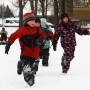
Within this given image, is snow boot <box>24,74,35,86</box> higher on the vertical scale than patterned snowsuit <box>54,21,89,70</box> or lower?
lower

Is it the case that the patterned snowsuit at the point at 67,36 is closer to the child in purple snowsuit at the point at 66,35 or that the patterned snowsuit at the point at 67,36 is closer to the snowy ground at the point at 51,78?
the child in purple snowsuit at the point at 66,35

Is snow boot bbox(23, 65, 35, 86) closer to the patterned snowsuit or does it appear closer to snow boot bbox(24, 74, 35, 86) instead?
snow boot bbox(24, 74, 35, 86)

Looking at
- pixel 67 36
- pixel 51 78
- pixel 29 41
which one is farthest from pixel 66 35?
pixel 29 41

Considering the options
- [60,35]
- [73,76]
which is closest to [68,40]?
[60,35]

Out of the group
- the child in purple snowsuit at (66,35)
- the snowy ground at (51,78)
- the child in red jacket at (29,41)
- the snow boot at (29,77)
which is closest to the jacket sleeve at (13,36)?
the child in red jacket at (29,41)

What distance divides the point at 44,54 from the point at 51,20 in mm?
69755

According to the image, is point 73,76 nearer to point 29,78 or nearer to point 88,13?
point 29,78

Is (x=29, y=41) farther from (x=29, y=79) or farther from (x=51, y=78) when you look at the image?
(x=51, y=78)

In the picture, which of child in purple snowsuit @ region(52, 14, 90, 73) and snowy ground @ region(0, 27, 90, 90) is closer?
snowy ground @ region(0, 27, 90, 90)

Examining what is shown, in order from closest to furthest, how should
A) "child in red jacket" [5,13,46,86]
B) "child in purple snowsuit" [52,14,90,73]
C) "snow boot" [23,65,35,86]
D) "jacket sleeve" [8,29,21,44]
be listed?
"snow boot" [23,65,35,86]
"jacket sleeve" [8,29,21,44]
"child in red jacket" [5,13,46,86]
"child in purple snowsuit" [52,14,90,73]

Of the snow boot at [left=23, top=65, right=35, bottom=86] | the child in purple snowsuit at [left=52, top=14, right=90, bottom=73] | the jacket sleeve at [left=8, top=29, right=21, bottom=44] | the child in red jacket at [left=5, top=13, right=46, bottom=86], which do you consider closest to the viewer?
the snow boot at [left=23, top=65, right=35, bottom=86]

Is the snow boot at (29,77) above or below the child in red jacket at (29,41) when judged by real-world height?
below

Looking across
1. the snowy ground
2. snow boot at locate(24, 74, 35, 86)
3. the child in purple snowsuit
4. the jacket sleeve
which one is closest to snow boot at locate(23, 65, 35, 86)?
snow boot at locate(24, 74, 35, 86)

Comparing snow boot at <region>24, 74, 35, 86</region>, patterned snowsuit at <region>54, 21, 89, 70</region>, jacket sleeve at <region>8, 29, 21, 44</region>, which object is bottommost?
snow boot at <region>24, 74, 35, 86</region>
